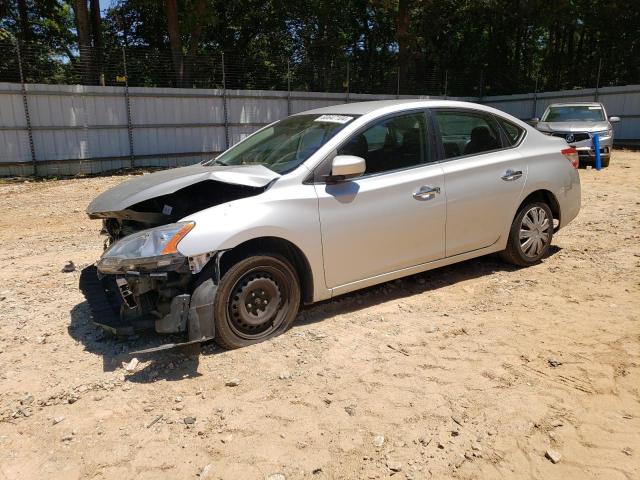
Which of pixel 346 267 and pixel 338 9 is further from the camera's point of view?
pixel 338 9

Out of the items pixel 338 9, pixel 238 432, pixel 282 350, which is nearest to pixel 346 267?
pixel 282 350

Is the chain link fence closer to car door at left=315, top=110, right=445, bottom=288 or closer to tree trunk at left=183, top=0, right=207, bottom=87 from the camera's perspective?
tree trunk at left=183, top=0, right=207, bottom=87

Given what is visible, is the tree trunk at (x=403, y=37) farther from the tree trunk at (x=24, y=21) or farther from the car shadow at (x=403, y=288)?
the car shadow at (x=403, y=288)

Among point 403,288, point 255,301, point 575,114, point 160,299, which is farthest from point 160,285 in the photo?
point 575,114

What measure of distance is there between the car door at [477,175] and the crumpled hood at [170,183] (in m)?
Answer: 1.76

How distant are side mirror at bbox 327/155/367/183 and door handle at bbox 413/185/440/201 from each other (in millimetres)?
665

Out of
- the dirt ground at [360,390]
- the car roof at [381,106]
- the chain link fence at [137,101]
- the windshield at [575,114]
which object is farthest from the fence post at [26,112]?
the windshield at [575,114]

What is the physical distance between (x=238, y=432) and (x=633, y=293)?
13.0 ft

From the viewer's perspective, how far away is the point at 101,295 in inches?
163

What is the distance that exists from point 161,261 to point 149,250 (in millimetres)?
138

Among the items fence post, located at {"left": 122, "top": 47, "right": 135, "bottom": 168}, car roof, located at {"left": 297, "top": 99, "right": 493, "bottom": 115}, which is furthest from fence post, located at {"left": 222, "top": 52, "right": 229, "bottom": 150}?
car roof, located at {"left": 297, "top": 99, "right": 493, "bottom": 115}

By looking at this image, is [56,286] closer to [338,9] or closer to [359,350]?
[359,350]

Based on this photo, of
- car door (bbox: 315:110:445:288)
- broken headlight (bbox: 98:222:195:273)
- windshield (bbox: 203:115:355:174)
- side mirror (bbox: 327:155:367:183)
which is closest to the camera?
broken headlight (bbox: 98:222:195:273)

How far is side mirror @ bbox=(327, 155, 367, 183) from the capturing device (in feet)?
13.4
